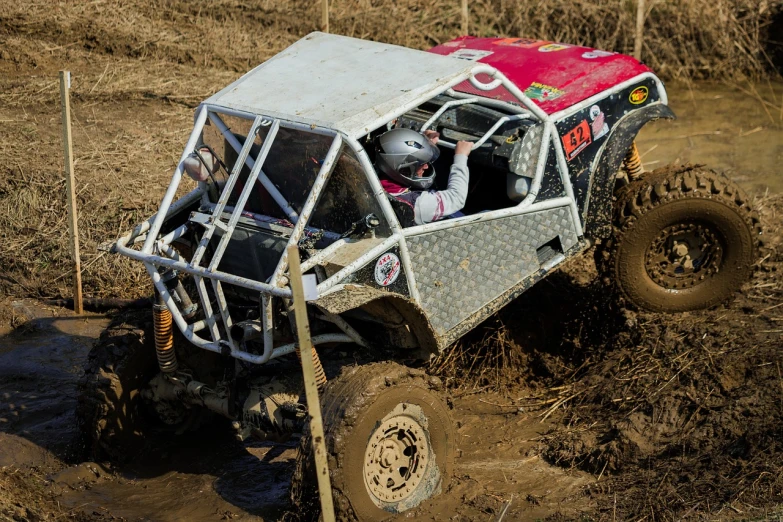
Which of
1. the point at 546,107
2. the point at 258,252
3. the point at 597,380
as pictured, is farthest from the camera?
the point at 597,380

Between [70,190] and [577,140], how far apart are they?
3.96 metres

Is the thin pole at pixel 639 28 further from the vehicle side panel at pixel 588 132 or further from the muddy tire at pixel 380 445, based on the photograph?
the muddy tire at pixel 380 445

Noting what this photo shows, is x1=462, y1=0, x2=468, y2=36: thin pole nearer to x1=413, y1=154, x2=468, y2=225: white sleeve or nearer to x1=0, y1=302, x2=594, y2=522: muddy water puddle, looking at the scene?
x1=0, y1=302, x2=594, y2=522: muddy water puddle

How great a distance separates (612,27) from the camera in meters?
13.0

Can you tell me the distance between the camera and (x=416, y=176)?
557 centimetres

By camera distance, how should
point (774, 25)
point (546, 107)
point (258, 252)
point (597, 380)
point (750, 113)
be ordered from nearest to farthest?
point (258, 252), point (546, 107), point (597, 380), point (750, 113), point (774, 25)

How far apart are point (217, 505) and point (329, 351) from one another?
106 cm

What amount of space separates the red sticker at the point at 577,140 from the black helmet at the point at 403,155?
0.91 metres

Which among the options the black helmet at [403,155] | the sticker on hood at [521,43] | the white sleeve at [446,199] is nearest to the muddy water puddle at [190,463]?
the white sleeve at [446,199]

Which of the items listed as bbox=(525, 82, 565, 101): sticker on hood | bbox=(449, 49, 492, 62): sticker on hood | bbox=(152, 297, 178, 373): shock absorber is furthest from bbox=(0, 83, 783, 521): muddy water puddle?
bbox=(449, 49, 492, 62): sticker on hood

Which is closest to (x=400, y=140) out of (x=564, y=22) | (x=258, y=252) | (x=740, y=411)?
(x=258, y=252)

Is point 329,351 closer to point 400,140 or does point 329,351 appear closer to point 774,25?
point 400,140

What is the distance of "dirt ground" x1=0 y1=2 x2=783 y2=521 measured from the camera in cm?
543

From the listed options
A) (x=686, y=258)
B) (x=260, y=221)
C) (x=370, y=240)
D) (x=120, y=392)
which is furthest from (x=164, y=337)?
(x=686, y=258)
